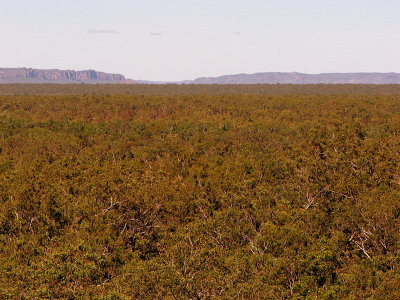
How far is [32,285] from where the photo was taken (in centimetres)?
2595

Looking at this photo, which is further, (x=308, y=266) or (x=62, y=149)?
(x=62, y=149)

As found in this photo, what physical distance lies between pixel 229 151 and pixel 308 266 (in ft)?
203

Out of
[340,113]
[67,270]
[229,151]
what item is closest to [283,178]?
[229,151]

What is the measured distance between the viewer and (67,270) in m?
27.2

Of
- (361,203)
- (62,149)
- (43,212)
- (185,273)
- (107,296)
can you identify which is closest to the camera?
(107,296)

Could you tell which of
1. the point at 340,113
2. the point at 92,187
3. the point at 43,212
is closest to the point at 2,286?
the point at 43,212

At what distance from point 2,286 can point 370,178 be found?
42.2 metres

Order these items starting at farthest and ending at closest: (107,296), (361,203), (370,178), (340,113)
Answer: (340,113)
(370,178)
(361,203)
(107,296)

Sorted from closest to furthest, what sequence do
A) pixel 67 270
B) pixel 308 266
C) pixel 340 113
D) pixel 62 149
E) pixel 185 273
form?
pixel 67 270, pixel 185 273, pixel 308 266, pixel 62 149, pixel 340 113

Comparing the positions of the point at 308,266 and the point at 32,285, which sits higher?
the point at 32,285

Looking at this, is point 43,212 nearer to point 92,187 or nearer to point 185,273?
point 92,187

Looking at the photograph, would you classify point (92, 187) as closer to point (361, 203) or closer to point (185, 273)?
point (185, 273)

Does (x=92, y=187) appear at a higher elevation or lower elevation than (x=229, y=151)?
higher

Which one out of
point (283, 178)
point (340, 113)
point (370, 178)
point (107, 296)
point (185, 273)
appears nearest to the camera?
point (107, 296)
